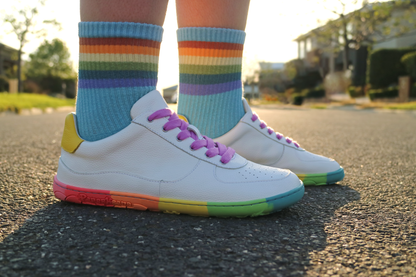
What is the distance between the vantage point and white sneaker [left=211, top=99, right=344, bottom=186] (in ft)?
4.44

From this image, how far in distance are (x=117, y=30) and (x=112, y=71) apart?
111 mm

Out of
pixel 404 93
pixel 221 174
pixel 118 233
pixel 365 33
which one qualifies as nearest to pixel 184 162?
pixel 221 174

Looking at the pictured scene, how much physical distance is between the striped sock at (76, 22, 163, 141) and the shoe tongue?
0.9 inches

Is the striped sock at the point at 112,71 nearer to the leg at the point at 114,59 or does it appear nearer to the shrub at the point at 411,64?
the leg at the point at 114,59

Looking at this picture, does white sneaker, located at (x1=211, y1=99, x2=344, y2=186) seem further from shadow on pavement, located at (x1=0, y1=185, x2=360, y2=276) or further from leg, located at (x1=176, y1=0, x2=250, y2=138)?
shadow on pavement, located at (x1=0, y1=185, x2=360, y2=276)

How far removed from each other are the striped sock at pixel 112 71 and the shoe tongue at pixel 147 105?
0.9 inches

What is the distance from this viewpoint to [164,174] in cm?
100

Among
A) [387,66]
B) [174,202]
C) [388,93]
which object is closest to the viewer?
[174,202]

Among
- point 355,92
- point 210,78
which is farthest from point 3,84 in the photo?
point 210,78

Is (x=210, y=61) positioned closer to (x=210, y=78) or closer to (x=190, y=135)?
(x=210, y=78)

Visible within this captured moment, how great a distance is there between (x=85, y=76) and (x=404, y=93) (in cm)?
1452

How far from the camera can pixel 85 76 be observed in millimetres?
1070

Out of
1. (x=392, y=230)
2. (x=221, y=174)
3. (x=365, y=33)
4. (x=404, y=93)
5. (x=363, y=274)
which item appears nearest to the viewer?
(x=363, y=274)

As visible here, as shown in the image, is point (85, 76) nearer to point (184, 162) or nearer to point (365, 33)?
point (184, 162)
